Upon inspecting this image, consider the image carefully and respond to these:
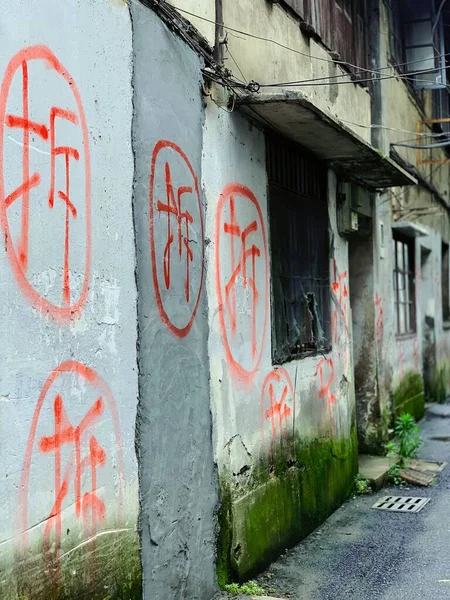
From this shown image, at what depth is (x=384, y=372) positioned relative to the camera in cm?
866

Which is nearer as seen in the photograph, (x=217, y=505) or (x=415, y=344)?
(x=217, y=505)

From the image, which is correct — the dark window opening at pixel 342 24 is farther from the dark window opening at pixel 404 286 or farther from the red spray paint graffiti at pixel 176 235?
the dark window opening at pixel 404 286

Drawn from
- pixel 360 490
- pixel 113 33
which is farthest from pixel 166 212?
pixel 360 490

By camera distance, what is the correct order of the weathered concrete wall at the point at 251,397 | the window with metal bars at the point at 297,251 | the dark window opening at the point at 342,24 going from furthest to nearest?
the dark window opening at the point at 342,24
the window with metal bars at the point at 297,251
the weathered concrete wall at the point at 251,397

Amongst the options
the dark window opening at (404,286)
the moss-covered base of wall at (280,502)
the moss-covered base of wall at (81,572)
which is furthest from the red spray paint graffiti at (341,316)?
the moss-covered base of wall at (81,572)

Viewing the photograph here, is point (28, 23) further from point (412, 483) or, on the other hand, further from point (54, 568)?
point (412, 483)

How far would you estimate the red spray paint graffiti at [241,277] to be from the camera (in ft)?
15.2

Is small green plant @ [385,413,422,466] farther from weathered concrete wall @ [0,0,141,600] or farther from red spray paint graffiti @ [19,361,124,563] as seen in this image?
red spray paint graffiti @ [19,361,124,563]

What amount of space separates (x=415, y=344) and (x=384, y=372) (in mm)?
2504

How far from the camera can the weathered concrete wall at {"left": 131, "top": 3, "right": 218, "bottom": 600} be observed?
12.2 ft

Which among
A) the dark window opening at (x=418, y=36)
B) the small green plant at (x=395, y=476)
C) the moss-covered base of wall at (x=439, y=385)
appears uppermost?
the dark window opening at (x=418, y=36)

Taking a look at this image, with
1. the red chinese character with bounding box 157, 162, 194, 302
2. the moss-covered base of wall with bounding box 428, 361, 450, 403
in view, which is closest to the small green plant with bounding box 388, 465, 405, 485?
the red chinese character with bounding box 157, 162, 194, 302

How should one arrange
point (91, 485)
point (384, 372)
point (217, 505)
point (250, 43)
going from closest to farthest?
point (91, 485) → point (217, 505) → point (250, 43) → point (384, 372)

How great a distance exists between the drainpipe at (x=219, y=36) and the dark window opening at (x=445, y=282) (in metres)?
10.1
